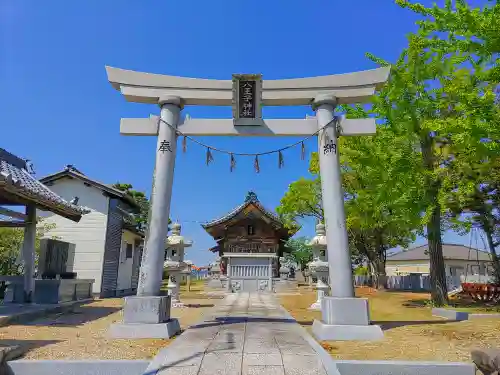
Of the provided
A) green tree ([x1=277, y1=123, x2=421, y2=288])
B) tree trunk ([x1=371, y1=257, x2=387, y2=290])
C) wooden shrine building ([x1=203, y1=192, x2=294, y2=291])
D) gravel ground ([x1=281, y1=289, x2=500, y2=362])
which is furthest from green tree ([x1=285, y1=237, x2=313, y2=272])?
gravel ground ([x1=281, y1=289, x2=500, y2=362])

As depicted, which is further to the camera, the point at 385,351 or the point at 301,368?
the point at 385,351

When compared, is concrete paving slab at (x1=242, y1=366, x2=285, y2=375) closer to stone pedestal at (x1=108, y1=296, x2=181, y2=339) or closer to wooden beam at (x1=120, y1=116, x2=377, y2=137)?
stone pedestal at (x1=108, y1=296, x2=181, y2=339)

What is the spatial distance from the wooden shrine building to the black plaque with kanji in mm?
20596

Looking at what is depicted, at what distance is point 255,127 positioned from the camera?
9.16 metres

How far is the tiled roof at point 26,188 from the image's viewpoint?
977 centimetres

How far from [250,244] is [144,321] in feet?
72.4

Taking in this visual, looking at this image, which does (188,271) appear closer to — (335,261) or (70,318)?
(70,318)

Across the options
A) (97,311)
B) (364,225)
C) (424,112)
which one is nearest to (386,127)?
(424,112)

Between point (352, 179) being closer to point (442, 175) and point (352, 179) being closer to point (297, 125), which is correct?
point (442, 175)

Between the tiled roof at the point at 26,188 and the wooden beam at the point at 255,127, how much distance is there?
3.79 metres

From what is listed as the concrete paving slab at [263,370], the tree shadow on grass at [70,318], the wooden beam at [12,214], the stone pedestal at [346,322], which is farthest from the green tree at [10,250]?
the concrete paving slab at [263,370]

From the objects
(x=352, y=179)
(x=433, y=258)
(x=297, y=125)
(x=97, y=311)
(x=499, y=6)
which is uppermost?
(x=499, y=6)

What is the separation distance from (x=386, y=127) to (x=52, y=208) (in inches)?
543

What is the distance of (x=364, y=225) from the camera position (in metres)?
19.4
